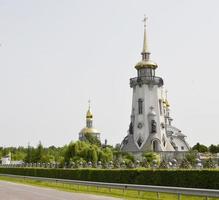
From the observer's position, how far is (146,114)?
313ft

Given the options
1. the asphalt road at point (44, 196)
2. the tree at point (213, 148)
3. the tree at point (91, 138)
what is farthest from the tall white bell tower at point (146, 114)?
the asphalt road at point (44, 196)

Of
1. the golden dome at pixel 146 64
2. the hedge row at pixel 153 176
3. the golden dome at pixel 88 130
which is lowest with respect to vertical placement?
the hedge row at pixel 153 176

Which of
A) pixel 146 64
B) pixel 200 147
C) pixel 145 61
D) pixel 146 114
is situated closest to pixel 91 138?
Result: pixel 146 114

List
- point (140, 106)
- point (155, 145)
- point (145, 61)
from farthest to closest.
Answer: point (145, 61), point (140, 106), point (155, 145)

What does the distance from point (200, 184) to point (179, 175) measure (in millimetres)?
2389

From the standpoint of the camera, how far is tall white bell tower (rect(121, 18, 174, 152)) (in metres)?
93.9

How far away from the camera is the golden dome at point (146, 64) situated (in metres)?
98.4

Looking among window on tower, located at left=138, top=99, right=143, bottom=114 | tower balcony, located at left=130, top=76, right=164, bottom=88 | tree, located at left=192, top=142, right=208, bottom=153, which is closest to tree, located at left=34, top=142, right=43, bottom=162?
window on tower, located at left=138, top=99, right=143, bottom=114

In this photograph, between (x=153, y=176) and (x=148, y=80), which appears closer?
(x=153, y=176)

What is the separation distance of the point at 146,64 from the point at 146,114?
1100cm

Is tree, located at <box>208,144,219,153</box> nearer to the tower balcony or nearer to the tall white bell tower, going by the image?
the tall white bell tower

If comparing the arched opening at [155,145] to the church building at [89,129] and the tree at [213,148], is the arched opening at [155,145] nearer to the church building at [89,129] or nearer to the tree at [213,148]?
the church building at [89,129]

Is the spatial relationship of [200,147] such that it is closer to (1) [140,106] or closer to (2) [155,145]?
(2) [155,145]

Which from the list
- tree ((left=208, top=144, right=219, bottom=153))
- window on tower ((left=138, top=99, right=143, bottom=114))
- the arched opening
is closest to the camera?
the arched opening
